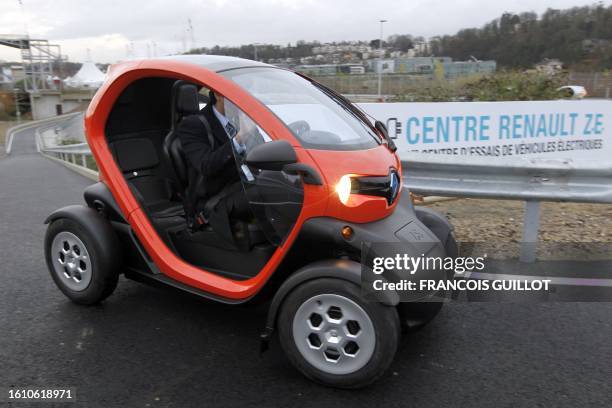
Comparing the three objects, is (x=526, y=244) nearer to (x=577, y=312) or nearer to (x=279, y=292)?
(x=577, y=312)

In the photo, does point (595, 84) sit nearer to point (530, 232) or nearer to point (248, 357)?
point (530, 232)

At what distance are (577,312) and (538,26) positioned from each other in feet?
157

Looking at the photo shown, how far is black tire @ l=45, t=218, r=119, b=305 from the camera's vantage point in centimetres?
357

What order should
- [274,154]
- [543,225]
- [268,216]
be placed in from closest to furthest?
[274,154]
[268,216]
[543,225]

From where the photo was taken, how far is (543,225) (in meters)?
5.70

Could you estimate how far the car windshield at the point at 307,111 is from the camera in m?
2.97

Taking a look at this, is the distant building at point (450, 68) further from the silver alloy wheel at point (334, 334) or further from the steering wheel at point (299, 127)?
the silver alloy wheel at point (334, 334)

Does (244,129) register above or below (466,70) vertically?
below

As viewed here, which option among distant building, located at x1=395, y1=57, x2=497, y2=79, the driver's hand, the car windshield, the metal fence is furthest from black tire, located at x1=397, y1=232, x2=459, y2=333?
the metal fence

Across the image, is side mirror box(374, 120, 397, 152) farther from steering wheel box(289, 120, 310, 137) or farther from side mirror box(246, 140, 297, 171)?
side mirror box(246, 140, 297, 171)

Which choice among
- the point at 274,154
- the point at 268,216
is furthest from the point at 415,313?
the point at 274,154

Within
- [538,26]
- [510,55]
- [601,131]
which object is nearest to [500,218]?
[601,131]

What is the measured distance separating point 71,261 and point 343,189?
221cm

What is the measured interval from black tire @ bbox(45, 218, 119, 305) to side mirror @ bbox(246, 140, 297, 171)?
1.52 m
